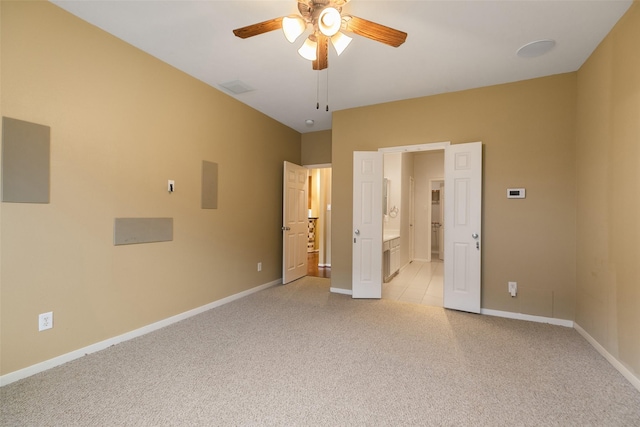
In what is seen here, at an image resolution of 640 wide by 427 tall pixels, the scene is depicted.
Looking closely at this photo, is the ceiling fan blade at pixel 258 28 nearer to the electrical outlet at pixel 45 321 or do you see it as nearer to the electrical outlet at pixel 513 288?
the electrical outlet at pixel 45 321

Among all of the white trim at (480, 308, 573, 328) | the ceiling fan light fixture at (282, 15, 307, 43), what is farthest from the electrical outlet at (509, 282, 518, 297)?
the ceiling fan light fixture at (282, 15, 307, 43)

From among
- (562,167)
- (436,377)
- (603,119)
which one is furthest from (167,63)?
(562,167)

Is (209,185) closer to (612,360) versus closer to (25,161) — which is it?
(25,161)

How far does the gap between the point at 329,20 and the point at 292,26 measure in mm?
253

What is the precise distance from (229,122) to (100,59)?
151 centimetres

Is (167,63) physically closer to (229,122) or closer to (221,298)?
(229,122)

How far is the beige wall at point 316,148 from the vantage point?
5168 mm

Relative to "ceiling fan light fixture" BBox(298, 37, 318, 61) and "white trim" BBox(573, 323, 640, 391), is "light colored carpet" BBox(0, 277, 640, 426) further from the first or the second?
"ceiling fan light fixture" BBox(298, 37, 318, 61)

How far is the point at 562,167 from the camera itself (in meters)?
3.00

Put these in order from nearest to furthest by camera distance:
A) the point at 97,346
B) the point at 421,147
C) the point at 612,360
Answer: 1. the point at 612,360
2. the point at 97,346
3. the point at 421,147

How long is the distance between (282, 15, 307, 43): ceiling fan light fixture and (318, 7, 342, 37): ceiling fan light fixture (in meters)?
0.15

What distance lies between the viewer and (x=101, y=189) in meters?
2.40

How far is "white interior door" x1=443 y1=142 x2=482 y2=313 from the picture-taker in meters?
3.29

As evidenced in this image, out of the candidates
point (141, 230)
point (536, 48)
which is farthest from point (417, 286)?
point (141, 230)
